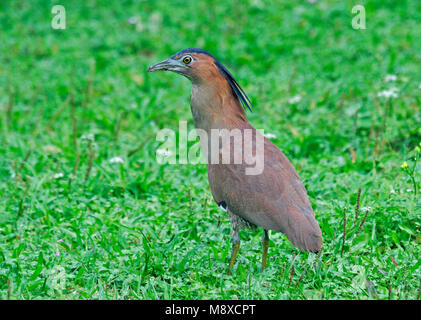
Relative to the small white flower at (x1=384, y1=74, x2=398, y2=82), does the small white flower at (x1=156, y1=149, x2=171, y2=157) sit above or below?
below

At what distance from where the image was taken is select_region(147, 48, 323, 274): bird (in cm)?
407

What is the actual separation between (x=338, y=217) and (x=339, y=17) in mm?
4722

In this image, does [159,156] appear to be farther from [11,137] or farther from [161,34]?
[161,34]

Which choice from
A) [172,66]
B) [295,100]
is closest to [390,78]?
[295,100]

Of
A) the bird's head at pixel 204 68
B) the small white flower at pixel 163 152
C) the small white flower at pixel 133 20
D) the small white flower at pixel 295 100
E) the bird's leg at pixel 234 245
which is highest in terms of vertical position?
the small white flower at pixel 133 20

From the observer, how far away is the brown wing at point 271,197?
13.1 ft

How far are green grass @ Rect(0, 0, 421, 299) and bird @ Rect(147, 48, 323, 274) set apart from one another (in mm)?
304

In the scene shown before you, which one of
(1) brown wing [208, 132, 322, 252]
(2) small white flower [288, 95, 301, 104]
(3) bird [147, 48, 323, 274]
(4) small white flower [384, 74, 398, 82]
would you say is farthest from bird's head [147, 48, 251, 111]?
(4) small white flower [384, 74, 398, 82]

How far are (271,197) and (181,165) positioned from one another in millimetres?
1941

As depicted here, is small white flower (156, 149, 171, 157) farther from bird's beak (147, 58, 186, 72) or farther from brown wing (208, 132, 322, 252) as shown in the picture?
brown wing (208, 132, 322, 252)

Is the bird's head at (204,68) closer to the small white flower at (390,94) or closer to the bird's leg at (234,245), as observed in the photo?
the bird's leg at (234,245)

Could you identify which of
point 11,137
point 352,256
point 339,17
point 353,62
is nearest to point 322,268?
point 352,256

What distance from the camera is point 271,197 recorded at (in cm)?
415

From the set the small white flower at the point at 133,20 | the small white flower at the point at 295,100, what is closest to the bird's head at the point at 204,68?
the small white flower at the point at 295,100
